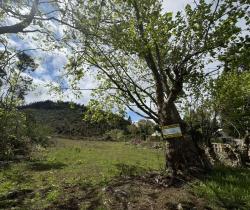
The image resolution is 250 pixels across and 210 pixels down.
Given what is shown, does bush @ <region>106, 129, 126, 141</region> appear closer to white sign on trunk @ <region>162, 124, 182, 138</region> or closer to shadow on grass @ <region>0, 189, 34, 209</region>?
white sign on trunk @ <region>162, 124, 182, 138</region>

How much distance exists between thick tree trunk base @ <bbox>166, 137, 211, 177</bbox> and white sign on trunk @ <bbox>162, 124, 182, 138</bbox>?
454mm

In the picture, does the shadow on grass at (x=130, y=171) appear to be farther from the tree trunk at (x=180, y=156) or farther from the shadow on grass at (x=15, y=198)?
the shadow on grass at (x=15, y=198)

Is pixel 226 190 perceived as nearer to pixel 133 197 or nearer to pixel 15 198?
pixel 133 197

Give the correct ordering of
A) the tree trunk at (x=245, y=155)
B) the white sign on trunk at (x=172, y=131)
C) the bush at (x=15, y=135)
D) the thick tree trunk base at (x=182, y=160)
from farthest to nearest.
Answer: the bush at (x=15, y=135), the tree trunk at (x=245, y=155), the thick tree trunk base at (x=182, y=160), the white sign on trunk at (x=172, y=131)

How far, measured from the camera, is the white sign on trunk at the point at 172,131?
11016mm

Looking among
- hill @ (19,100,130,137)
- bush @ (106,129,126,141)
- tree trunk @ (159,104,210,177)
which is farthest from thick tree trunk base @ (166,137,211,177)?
hill @ (19,100,130,137)

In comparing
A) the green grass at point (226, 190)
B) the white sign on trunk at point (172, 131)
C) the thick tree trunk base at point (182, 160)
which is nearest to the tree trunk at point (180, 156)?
the thick tree trunk base at point (182, 160)

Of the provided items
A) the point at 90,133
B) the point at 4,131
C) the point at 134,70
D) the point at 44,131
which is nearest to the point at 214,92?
the point at 134,70

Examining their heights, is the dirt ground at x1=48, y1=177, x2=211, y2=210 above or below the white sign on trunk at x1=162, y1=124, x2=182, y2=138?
below

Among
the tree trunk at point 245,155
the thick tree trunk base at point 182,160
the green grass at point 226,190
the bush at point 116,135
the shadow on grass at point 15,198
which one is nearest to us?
the green grass at point 226,190

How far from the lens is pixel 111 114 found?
1584cm

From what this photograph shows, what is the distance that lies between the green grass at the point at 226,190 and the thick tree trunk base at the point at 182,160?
833 millimetres

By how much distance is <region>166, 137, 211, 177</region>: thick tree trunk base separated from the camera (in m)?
11.4

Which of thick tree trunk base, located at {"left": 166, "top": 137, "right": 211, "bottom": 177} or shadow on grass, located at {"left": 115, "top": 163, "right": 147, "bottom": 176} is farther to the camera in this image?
shadow on grass, located at {"left": 115, "top": 163, "right": 147, "bottom": 176}
